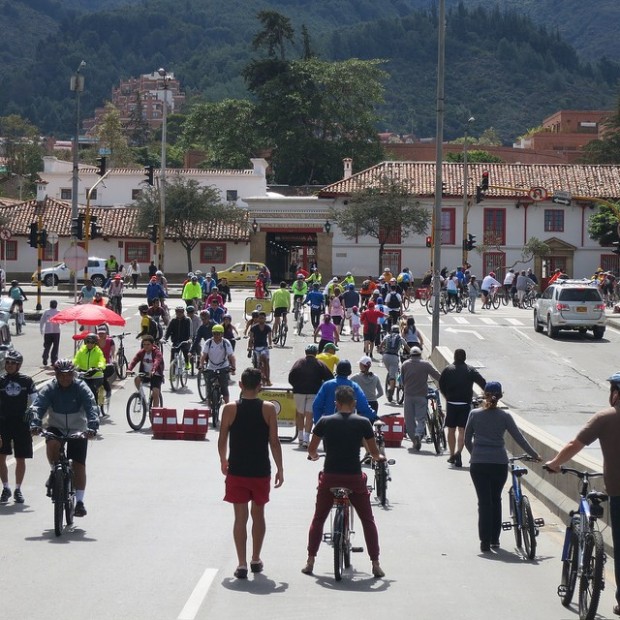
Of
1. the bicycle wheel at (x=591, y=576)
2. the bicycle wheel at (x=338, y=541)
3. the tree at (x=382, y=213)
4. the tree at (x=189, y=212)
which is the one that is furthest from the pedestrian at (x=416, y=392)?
the tree at (x=189, y=212)

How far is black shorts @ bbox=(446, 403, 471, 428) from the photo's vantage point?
17.3 meters

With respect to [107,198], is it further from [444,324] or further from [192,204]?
[444,324]

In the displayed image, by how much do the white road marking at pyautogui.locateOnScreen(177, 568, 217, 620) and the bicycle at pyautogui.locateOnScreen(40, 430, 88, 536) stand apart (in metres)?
1.98

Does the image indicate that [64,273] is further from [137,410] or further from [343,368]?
[343,368]

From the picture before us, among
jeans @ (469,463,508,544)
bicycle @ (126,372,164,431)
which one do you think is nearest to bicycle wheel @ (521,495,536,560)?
jeans @ (469,463,508,544)

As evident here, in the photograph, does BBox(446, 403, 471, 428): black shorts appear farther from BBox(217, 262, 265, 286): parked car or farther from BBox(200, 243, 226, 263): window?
BBox(200, 243, 226, 263): window

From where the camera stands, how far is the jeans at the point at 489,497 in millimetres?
11539

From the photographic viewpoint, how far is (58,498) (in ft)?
37.8

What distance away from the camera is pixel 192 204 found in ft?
233

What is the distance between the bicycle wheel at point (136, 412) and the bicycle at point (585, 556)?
12.3m

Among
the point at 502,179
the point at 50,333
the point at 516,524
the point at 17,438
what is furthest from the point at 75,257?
the point at 502,179

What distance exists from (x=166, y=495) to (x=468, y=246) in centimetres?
4433

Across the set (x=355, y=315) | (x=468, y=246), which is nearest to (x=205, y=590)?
(x=355, y=315)

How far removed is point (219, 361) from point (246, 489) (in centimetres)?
1182
